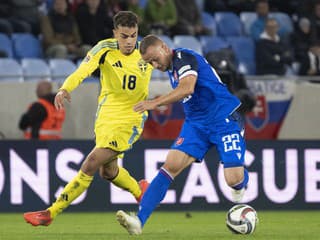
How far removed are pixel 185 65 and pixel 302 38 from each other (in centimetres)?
899

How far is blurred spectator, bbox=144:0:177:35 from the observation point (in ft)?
60.4

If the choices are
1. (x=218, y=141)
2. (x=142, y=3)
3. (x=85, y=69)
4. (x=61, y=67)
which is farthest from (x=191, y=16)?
(x=218, y=141)

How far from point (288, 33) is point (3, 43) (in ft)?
16.4

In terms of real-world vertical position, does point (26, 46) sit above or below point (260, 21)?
below

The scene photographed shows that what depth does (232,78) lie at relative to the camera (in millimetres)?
15594

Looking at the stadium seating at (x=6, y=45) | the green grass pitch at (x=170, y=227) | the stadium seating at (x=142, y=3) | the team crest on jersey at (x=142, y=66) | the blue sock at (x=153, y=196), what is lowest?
the green grass pitch at (x=170, y=227)

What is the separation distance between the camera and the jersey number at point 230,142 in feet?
34.7

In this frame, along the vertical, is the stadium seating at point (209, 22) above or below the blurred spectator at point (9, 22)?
below

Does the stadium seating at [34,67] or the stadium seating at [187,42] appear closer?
the stadium seating at [34,67]

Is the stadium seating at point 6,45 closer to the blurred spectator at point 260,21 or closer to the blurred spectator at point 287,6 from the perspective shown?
the blurred spectator at point 260,21

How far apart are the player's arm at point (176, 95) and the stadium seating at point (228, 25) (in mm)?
9208

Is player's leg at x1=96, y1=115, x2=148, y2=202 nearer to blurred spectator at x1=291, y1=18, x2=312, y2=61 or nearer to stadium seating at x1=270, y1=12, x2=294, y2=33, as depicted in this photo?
blurred spectator at x1=291, y1=18, x2=312, y2=61

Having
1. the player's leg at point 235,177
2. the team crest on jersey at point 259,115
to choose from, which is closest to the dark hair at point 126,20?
the player's leg at point 235,177

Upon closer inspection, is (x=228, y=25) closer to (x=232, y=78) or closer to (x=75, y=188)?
(x=232, y=78)
